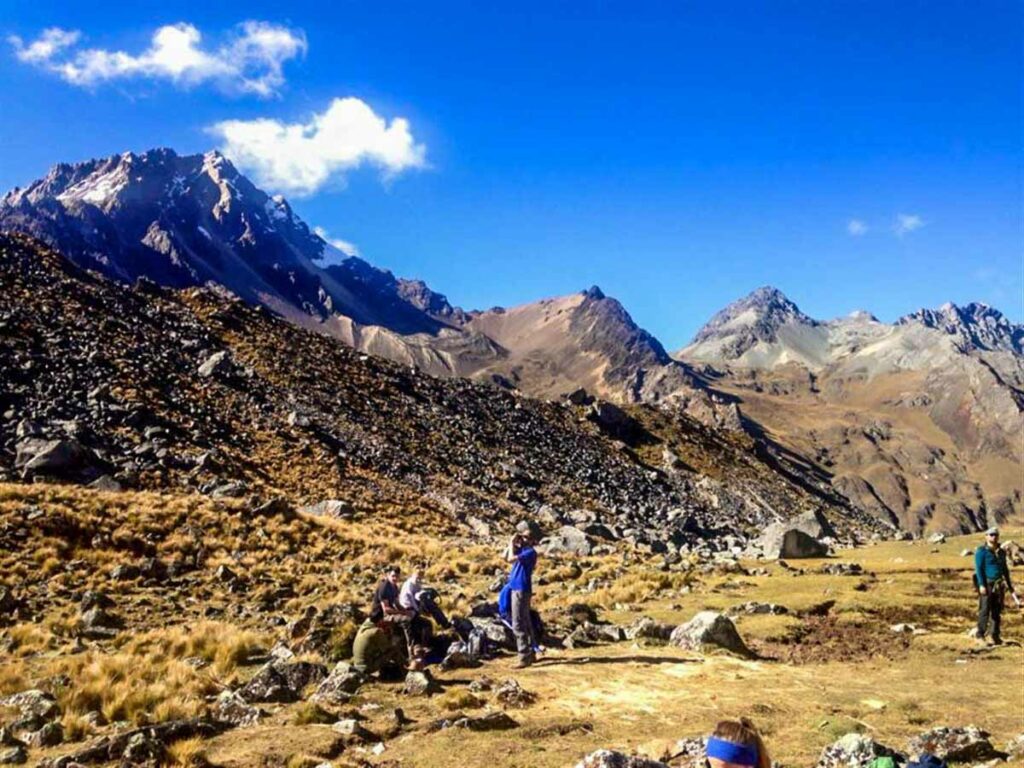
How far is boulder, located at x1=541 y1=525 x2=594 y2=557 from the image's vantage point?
40.5 m

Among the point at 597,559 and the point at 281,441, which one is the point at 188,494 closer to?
the point at 281,441

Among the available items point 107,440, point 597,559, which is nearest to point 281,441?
point 107,440

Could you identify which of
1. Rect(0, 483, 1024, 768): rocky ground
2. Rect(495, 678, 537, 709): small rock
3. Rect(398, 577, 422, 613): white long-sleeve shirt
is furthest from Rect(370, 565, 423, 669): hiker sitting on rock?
Rect(495, 678, 537, 709): small rock

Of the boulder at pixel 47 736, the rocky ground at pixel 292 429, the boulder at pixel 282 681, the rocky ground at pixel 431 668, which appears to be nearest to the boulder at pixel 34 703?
the rocky ground at pixel 431 668

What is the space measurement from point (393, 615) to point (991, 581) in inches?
585

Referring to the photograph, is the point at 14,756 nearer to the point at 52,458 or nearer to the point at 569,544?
the point at 52,458

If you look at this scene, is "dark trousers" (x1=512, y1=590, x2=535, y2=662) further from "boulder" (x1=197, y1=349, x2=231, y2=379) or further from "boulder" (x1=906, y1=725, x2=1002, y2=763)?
"boulder" (x1=197, y1=349, x2=231, y2=379)

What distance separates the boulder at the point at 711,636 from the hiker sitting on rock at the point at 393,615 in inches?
270

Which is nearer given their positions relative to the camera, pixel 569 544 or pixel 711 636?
pixel 711 636

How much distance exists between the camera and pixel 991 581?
61.1ft

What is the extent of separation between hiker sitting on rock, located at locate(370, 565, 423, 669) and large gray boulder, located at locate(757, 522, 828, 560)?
32.0 m

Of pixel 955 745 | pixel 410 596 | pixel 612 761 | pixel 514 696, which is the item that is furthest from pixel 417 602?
pixel 955 745

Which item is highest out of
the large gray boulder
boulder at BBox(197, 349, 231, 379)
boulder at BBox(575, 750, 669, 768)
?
boulder at BBox(197, 349, 231, 379)

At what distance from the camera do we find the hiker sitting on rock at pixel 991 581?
18578 mm
